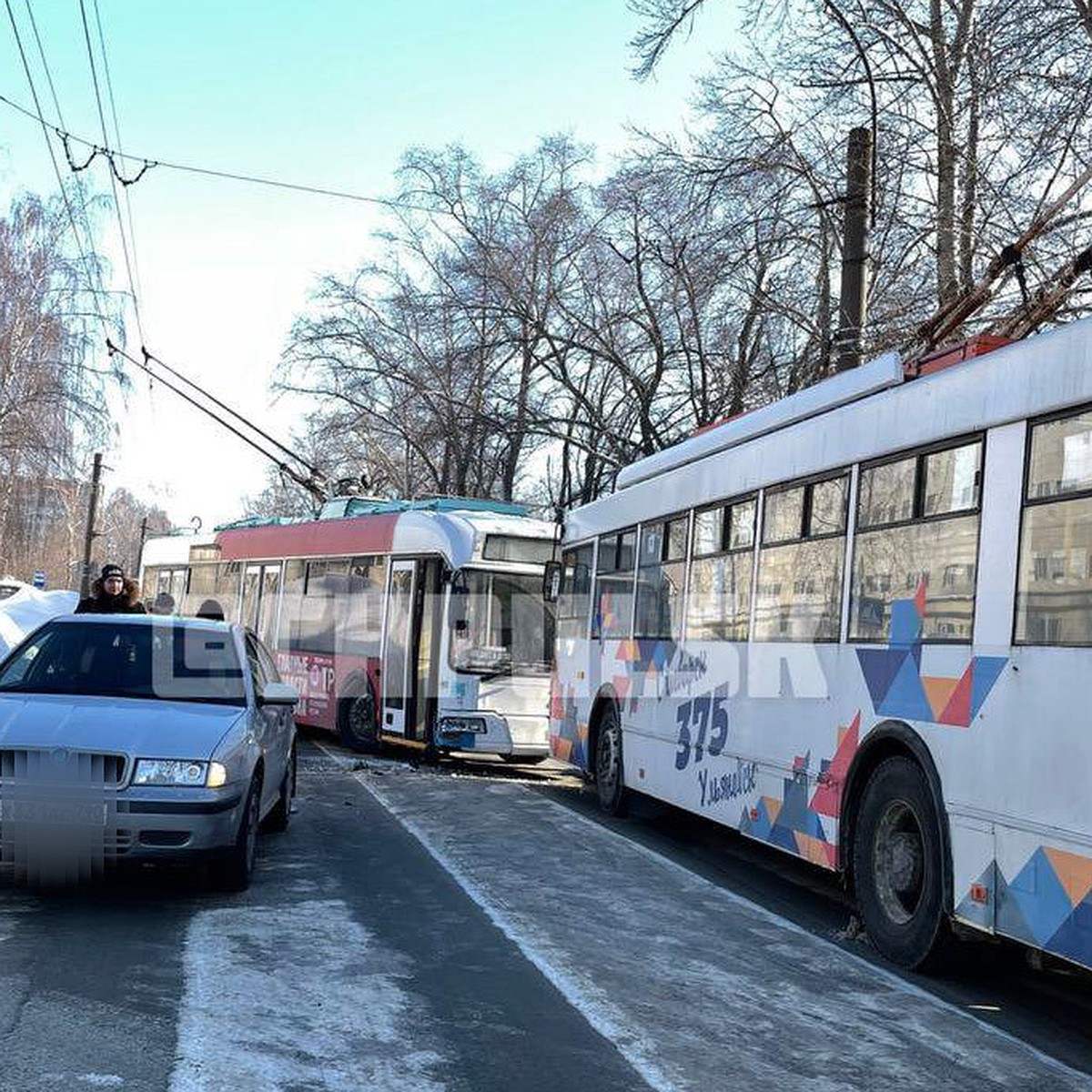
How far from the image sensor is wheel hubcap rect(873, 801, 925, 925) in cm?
703

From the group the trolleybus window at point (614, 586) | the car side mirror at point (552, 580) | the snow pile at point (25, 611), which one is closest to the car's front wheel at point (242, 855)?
the trolleybus window at point (614, 586)

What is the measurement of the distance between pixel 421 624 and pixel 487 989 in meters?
10.8

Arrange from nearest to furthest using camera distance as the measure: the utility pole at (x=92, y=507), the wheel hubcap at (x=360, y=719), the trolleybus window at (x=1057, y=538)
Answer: the trolleybus window at (x=1057, y=538), the wheel hubcap at (x=360, y=719), the utility pole at (x=92, y=507)

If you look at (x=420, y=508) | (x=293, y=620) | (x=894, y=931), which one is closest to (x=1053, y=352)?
(x=894, y=931)

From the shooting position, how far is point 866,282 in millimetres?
15828

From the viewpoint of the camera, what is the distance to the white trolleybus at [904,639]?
19.3ft

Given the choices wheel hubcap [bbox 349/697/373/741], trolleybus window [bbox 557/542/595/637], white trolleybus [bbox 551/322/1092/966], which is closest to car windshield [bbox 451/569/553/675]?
trolleybus window [bbox 557/542/595/637]

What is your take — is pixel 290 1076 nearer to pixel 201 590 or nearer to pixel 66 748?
pixel 66 748

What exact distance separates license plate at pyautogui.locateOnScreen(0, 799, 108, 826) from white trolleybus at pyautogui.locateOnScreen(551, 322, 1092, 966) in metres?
3.94

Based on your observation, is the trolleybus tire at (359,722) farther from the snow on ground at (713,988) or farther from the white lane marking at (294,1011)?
the white lane marking at (294,1011)

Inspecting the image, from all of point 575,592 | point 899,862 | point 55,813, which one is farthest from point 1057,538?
point 575,592

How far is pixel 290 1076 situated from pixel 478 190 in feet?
103

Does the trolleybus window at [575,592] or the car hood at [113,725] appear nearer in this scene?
the car hood at [113,725]

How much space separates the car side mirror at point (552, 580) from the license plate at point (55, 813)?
29.2 ft
